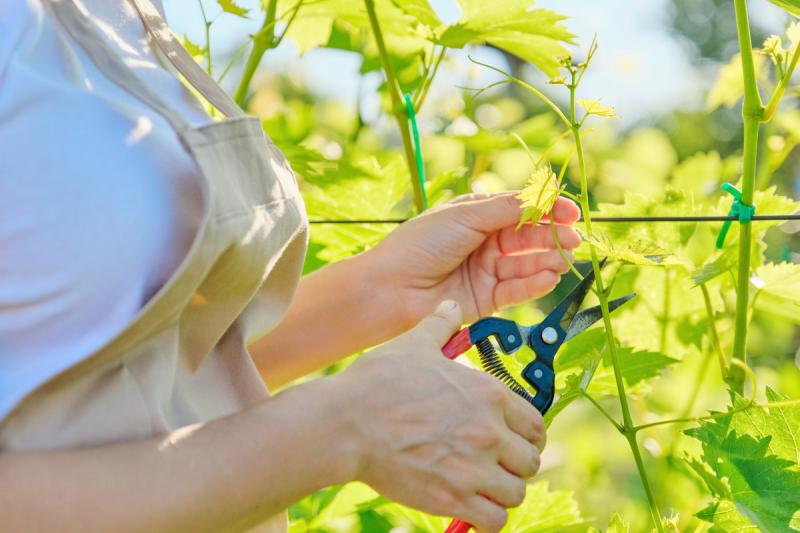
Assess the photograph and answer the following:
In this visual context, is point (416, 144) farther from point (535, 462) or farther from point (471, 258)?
point (535, 462)

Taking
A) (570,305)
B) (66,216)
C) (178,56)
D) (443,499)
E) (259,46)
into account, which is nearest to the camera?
(66,216)

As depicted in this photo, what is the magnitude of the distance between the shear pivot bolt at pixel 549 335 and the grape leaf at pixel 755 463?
12 centimetres

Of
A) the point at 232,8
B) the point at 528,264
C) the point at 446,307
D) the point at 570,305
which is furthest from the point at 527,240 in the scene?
the point at 232,8

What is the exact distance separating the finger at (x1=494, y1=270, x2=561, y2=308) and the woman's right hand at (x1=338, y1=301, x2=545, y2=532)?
32cm

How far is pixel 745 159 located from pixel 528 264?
0.82ft

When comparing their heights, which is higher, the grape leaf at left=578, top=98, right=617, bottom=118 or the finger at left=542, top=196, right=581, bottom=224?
the grape leaf at left=578, top=98, right=617, bottom=118

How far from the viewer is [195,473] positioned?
1.76ft

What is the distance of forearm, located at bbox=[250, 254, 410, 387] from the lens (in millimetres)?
991

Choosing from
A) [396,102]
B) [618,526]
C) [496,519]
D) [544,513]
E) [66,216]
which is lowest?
[544,513]

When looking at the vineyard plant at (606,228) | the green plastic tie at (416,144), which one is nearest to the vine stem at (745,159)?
the vineyard plant at (606,228)

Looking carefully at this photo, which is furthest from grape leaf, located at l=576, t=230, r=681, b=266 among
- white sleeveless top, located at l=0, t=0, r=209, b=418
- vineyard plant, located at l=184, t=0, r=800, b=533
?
white sleeveless top, located at l=0, t=0, r=209, b=418

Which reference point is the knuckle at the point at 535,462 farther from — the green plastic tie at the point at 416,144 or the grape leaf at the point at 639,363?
the green plastic tie at the point at 416,144

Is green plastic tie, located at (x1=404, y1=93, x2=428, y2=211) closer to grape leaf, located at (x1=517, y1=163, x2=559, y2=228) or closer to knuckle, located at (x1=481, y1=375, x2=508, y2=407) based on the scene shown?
grape leaf, located at (x1=517, y1=163, x2=559, y2=228)

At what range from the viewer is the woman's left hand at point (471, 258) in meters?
0.93
